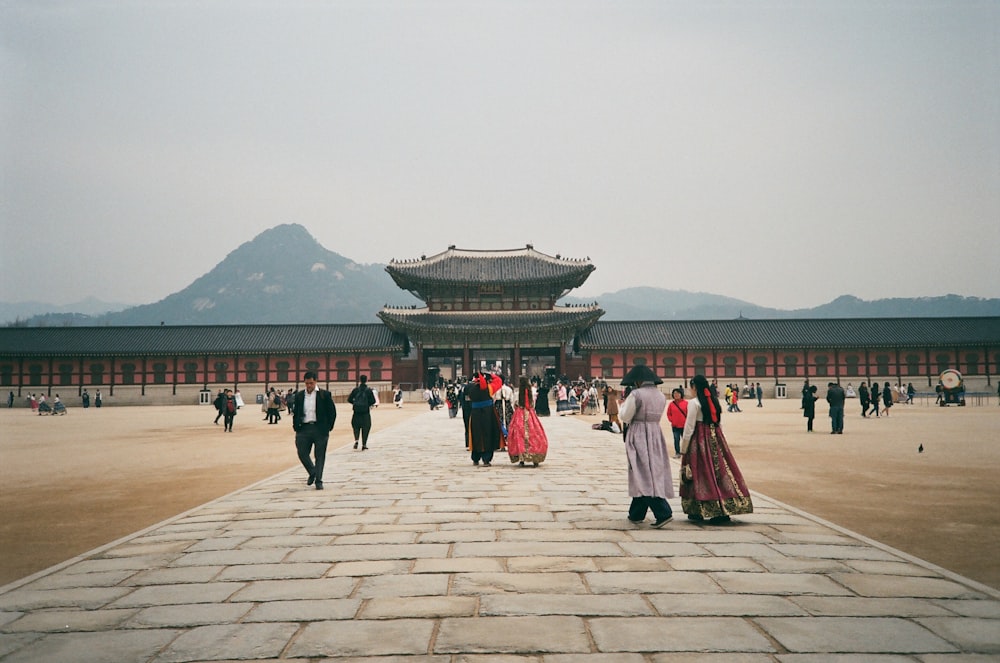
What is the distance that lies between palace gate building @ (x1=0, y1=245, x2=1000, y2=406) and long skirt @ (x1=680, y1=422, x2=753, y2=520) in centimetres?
3302

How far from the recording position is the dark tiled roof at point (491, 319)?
39.4m

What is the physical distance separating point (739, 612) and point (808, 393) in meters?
15.5

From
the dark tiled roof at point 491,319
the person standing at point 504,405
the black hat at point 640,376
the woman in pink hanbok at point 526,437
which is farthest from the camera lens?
the dark tiled roof at point 491,319

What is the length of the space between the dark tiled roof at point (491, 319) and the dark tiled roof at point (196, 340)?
2330mm

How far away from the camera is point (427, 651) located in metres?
3.22

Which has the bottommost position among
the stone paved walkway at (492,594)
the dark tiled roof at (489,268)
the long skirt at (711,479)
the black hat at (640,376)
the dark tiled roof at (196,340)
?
the stone paved walkway at (492,594)

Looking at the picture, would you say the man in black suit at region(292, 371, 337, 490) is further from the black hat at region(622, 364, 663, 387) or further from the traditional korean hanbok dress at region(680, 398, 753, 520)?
the traditional korean hanbok dress at region(680, 398, 753, 520)

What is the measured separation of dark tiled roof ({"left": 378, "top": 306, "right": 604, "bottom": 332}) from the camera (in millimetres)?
39438

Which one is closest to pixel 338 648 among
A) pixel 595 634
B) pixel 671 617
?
pixel 595 634

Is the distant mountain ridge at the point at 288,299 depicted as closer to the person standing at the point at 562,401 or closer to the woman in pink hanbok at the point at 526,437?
the person standing at the point at 562,401

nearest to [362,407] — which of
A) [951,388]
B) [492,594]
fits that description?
[492,594]

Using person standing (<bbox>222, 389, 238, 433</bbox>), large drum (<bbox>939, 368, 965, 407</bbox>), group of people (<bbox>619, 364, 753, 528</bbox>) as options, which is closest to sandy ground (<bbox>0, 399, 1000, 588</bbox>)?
person standing (<bbox>222, 389, 238, 433</bbox>)

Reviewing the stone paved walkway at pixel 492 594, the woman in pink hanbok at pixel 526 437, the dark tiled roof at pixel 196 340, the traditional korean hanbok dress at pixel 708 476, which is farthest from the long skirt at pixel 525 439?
the dark tiled roof at pixel 196 340

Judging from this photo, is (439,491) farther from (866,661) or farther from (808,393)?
(808,393)
